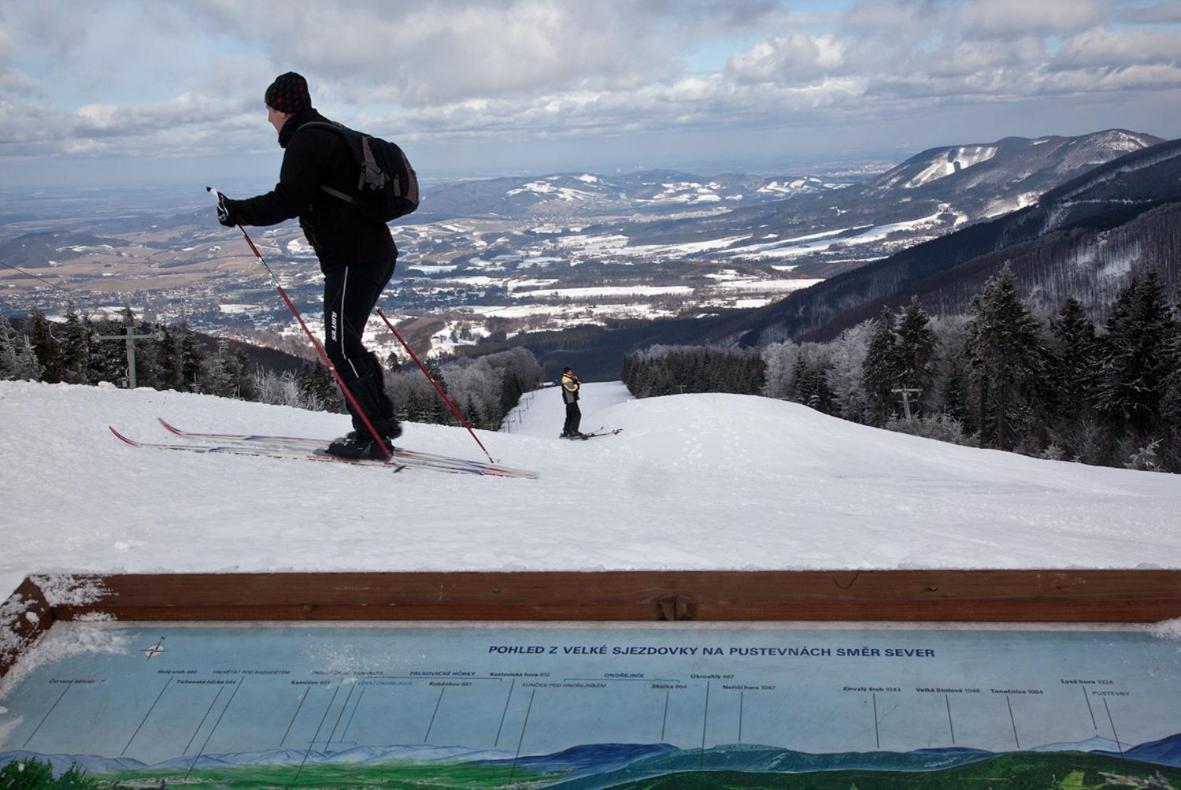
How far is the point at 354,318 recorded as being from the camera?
26.7ft

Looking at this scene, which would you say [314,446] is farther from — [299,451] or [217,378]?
[217,378]

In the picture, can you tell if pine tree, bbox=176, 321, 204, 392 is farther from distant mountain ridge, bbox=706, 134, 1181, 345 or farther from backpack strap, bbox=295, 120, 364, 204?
distant mountain ridge, bbox=706, 134, 1181, 345

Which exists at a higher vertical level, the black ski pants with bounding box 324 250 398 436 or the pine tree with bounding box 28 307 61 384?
the black ski pants with bounding box 324 250 398 436

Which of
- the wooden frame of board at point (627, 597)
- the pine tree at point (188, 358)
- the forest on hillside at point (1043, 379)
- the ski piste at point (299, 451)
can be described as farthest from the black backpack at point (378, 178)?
the pine tree at point (188, 358)

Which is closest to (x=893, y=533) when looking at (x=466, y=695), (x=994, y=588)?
(x=994, y=588)

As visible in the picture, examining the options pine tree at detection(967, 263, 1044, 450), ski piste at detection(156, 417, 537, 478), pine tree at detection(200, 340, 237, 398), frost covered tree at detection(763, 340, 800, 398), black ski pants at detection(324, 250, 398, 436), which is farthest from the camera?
frost covered tree at detection(763, 340, 800, 398)

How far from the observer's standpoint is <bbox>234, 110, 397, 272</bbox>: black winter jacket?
7.06 metres

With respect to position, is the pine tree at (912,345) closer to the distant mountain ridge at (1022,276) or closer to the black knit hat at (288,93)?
the black knit hat at (288,93)

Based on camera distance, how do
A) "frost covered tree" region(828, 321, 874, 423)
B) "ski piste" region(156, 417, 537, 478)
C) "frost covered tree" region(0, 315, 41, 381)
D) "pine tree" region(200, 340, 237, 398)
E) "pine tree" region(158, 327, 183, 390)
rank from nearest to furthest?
"ski piste" region(156, 417, 537, 478)
"frost covered tree" region(0, 315, 41, 381)
"pine tree" region(158, 327, 183, 390)
"pine tree" region(200, 340, 237, 398)
"frost covered tree" region(828, 321, 874, 423)

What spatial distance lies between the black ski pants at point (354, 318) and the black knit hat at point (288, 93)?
54.7 inches

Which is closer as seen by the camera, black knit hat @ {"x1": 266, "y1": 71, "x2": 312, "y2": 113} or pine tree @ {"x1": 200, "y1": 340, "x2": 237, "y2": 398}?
black knit hat @ {"x1": 266, "y1": 71, "x2": 312, "y2": 113}

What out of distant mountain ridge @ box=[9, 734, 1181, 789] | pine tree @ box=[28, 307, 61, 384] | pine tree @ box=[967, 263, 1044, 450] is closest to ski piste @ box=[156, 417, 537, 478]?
distant mountain ridge @ box=[9, 734, 1181, 789]

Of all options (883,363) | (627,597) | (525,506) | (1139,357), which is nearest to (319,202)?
(525,506)

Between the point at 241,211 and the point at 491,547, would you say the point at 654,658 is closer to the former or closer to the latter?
the point at 491,547
